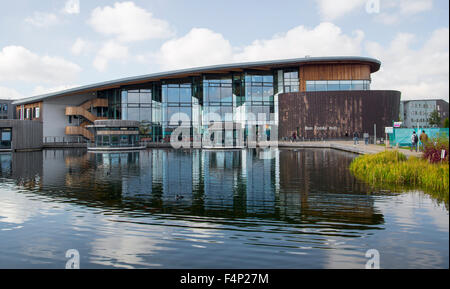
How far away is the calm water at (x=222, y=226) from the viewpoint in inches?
251

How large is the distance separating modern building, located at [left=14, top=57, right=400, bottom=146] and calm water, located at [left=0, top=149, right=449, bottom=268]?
37391 millimetres

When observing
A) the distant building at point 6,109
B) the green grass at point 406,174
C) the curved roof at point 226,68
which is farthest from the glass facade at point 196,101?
the distant building at point 6,109

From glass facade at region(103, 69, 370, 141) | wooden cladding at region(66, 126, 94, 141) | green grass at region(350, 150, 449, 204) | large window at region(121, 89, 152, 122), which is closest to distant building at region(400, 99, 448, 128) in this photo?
glass facade at region(103, 69, 370, 141)

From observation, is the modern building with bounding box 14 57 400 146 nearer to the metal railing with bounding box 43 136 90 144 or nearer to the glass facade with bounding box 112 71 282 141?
the glass facade with bounding box 112 71 282 141

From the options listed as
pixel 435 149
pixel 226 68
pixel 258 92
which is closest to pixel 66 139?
pixel 226 68

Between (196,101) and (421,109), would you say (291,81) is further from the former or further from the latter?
(421,109)

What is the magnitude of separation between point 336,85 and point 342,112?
4.62m

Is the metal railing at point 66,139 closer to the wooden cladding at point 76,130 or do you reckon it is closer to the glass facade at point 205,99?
the wooden cladding at point 76,130

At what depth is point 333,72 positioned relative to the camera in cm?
5269

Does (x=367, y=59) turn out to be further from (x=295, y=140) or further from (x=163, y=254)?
(x=163, y=254)

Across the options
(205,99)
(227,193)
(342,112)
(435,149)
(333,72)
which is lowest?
(227,193)

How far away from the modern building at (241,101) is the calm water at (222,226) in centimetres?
3739
